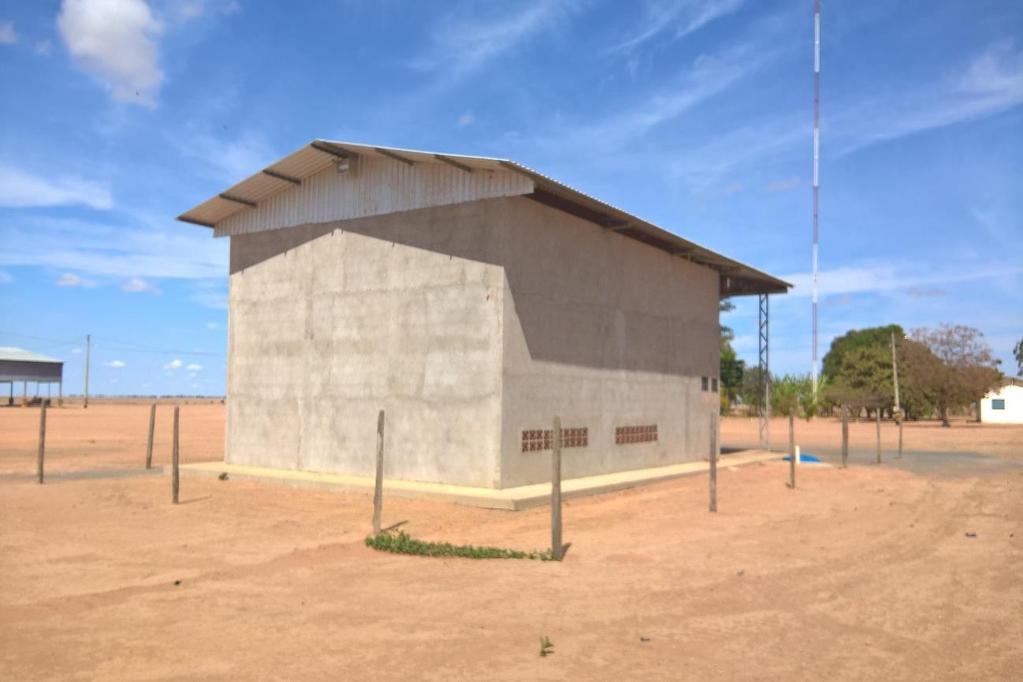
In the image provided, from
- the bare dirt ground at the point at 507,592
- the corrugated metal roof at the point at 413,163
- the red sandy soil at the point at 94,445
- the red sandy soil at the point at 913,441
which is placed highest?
the corrugated metal roof at the point at 413,163

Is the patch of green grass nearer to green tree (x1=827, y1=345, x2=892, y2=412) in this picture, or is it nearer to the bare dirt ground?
the bare dirt ground

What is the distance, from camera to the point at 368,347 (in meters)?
17.8

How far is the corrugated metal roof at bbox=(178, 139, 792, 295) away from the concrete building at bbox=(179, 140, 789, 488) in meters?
0.06

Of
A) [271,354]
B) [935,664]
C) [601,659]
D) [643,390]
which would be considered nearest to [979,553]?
[935,664]

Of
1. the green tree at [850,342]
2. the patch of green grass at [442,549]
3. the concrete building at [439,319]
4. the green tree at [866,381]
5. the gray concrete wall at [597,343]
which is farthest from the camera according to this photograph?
the green tree at [850,342]

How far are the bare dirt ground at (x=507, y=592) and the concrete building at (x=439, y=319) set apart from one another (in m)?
2.18

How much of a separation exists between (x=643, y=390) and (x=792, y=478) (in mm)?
4149

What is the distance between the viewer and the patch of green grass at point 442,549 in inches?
428

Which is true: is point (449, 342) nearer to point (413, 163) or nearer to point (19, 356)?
point (413, 163)

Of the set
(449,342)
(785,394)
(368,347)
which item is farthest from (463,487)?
(785,394)

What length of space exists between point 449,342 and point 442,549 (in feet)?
19.9

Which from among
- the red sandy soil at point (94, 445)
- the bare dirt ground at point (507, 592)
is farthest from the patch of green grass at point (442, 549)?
the red sandy soil at point (94, 445)

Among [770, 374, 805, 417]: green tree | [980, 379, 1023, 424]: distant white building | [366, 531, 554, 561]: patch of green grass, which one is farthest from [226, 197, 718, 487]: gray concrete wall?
[980, 379, 1023, 424]: distant white building

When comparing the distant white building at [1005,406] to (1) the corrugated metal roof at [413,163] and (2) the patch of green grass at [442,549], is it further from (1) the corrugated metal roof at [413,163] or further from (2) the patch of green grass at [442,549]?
(2) the patch of green grass at [442,549]
